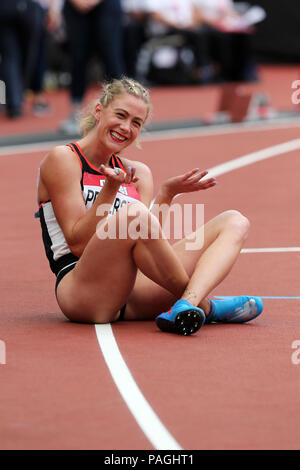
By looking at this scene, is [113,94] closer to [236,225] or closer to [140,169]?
[140,169]

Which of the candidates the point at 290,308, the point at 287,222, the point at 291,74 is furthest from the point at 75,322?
the point at 291,74

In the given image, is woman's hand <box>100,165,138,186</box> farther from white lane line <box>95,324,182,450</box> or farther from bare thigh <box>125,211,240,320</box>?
white lane line <box>95,324,182,450</box>

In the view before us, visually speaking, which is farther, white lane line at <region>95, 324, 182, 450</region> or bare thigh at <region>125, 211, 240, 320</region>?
bare thigh at <region>125, 211, 240, 320</region>

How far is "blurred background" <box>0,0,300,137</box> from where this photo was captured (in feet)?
42.2

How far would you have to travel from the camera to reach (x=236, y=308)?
546 centimetres

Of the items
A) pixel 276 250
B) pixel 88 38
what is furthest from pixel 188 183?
pixel 88 38

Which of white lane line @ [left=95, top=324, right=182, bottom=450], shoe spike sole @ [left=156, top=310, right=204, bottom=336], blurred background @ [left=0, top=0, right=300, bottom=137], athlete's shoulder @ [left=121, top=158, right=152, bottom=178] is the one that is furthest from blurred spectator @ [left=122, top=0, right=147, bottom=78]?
white lane line @ [left=95, top=324, right=182, bottom=450]

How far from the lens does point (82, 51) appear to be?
12781mm

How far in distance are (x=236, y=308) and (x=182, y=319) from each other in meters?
0.48

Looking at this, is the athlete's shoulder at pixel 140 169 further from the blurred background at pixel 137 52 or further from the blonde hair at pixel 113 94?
the blurred background at pixel 137 52

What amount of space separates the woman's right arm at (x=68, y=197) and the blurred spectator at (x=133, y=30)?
1305 cm

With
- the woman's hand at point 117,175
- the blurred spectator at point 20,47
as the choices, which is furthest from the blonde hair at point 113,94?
the blurred spectator at point 20,47
